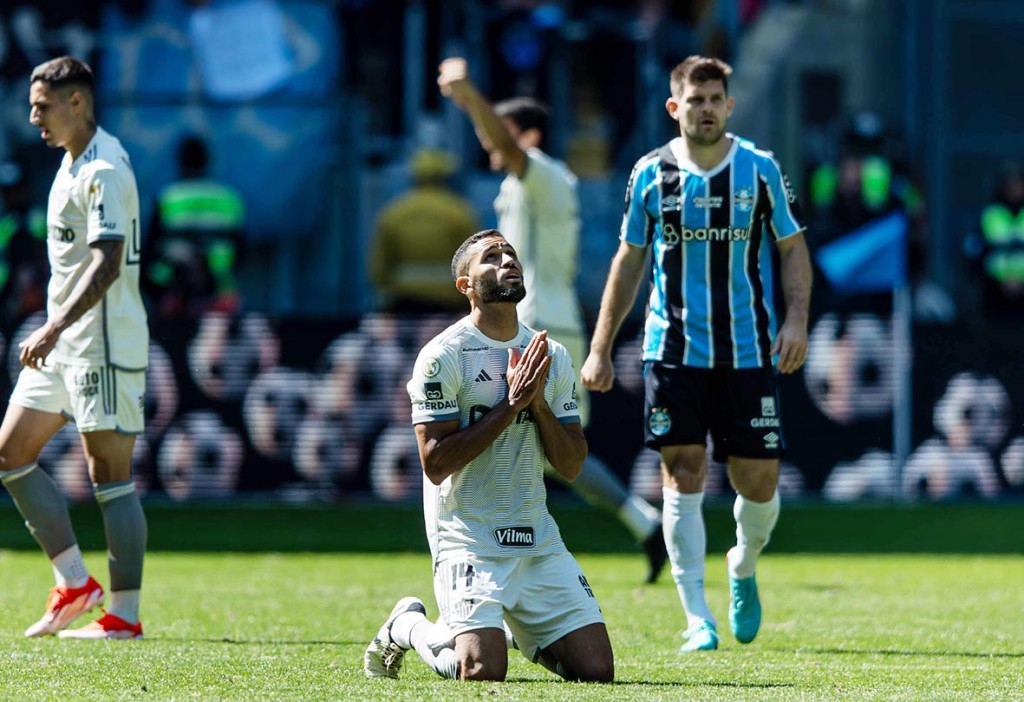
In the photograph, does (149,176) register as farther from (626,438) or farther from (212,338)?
(626,438)

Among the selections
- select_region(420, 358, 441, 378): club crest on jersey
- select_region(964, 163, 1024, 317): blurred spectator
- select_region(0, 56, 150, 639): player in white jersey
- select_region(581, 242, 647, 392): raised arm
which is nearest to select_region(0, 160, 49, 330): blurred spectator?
select_region(0, 56, 150, 639): player in white jersey

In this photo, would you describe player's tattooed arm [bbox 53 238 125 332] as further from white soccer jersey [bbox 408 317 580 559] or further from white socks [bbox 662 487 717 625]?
white socks [bbox 662 487 717 625]

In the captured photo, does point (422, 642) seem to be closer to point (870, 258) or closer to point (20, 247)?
point (870, 258)

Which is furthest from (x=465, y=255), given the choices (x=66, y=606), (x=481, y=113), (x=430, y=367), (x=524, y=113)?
(x=524, y=113)

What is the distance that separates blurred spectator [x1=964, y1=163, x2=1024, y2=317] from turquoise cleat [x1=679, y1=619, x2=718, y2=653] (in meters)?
9.56

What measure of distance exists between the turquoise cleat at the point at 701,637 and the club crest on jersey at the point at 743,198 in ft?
5.14

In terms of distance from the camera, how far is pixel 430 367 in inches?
264

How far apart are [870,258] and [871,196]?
1.18 meters

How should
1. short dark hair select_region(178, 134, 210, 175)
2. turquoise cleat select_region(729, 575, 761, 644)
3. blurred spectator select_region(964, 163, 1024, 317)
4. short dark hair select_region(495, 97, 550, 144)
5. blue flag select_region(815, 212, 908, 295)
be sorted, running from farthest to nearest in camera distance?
blurred spectator select_region(964, 163, 1024, 317), short dark hair select_region(178, 134, 210, 175), blue flag select_region(815, 212, 908, 295), short dark hair select_region(495, 97, 550, 144), turquoise cleat select_region(729, 575, 761, 644)

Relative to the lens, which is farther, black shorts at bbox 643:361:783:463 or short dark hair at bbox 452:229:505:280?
black shorts at bbox 643:361:783:463

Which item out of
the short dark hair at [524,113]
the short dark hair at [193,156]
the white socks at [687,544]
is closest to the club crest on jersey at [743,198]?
the white socks at [687,544]

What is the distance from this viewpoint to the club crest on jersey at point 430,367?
22.0ft

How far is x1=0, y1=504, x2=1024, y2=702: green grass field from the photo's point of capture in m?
6.55

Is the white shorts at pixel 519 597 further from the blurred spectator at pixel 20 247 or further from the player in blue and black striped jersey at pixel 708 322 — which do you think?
the blurred spectator at pixel 20 247
